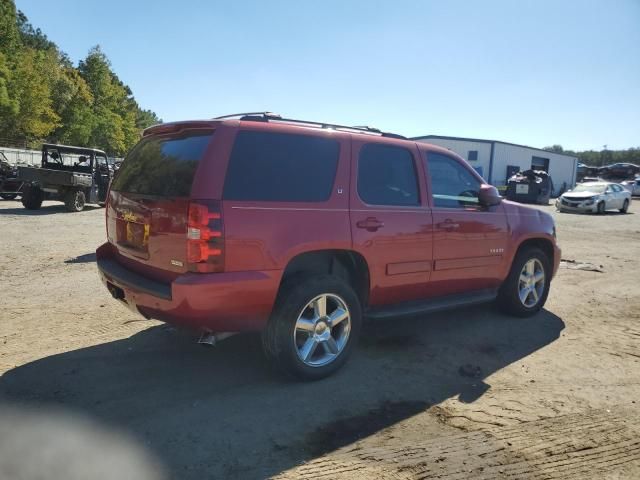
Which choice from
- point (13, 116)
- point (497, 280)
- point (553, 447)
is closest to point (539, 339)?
point (497, 280)

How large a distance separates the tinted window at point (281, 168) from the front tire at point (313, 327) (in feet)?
2.24

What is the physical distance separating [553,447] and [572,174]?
50566 millimetres

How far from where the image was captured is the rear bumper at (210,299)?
312 centimetres

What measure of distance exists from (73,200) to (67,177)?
0.97 meters

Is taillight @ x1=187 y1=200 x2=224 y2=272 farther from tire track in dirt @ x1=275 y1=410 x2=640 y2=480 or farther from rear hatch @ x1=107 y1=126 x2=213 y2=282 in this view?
tire track in dirt @ x1=275 y1=410 x2=640 y2=480

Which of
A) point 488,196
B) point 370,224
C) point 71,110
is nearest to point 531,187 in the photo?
point 488,196

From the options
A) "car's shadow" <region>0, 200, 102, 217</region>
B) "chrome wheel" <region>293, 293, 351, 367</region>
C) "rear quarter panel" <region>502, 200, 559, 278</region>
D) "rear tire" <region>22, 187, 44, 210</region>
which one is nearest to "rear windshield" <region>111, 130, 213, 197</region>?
"chrome wheel" <region>293, 293, 351, 367</region>

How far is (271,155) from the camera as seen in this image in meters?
3.49

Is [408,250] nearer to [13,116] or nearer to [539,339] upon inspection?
[539,339]

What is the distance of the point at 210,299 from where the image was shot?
3133 millimetres

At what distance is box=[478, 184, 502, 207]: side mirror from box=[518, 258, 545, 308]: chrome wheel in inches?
43.3

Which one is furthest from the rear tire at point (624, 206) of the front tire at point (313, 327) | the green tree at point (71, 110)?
the green tree at point (71, 110)

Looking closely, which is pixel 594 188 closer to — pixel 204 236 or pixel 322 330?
pixel 322 330

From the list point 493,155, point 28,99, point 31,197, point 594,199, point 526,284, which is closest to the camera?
point 526,284
